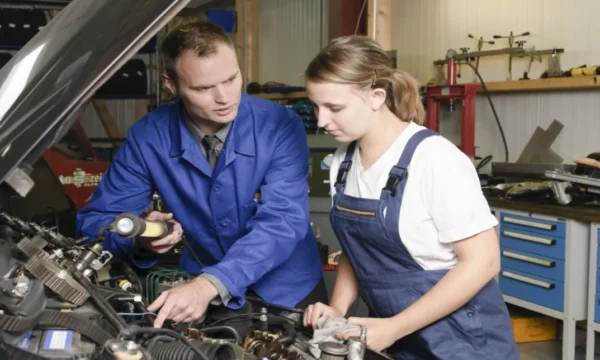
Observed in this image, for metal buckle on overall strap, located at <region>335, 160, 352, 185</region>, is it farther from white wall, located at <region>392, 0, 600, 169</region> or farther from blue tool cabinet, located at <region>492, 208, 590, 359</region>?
white wall, located at <region>392, 0, 600, 169</region>

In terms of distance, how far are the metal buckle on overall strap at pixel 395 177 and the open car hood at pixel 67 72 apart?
632 mm

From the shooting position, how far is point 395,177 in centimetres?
134

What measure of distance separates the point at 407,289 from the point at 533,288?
2349 millimetres

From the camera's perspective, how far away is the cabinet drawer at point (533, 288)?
335 cm

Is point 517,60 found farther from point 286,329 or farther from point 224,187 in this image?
point 286,329

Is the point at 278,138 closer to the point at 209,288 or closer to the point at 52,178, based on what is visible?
the point at 209,288

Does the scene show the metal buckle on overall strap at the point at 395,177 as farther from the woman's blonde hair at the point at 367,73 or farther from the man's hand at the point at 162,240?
the man's hand at the point at 162,240

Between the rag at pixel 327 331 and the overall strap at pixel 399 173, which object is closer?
the rag at pixel 327 331

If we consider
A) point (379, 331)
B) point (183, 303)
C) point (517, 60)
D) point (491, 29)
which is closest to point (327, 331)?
point (379, 331)

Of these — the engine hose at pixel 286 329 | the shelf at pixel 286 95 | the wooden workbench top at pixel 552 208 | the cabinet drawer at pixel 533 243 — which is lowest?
the cabinet drawer at pixel 533 243

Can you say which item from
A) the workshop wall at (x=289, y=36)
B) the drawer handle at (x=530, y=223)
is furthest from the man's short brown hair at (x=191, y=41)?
the workshop wall at (x=289, y=36)

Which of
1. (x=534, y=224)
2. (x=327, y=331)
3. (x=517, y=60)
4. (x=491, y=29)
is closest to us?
(x=327, y=331)

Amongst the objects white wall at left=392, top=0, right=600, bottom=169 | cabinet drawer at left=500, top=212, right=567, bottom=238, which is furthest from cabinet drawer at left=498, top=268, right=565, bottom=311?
white wall at left=392, top=0, right=600, bottom=169

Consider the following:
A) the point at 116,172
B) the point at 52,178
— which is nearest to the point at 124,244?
the point at 116,172
